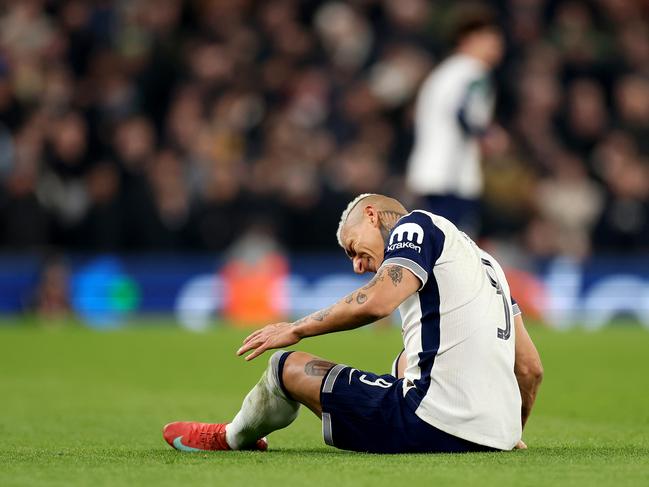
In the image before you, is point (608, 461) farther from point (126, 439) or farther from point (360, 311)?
point (126, 439)

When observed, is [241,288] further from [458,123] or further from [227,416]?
[227,416]

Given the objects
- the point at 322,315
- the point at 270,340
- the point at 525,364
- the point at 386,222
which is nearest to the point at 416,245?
the point at 386,222

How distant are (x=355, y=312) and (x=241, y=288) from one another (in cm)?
1267

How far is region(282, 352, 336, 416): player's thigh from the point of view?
5.49m

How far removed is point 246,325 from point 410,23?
554cm

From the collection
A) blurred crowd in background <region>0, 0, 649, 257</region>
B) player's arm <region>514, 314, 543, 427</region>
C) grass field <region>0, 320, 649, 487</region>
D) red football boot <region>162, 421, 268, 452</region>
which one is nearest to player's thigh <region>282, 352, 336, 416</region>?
grass field <region>0, 320, 649, 487</region>

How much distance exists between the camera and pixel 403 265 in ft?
16.9

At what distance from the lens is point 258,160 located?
18328 mm

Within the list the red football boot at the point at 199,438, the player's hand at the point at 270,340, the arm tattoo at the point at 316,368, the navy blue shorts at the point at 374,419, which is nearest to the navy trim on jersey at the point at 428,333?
the navy blue shorts at the point at 374,419

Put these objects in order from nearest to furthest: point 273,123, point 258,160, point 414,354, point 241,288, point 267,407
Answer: point 414,354
point 267,407
point 241,288
point 258,160
point 273,123

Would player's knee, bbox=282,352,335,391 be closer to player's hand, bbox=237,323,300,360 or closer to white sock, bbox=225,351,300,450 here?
white sock, bbox=225,351,300,450

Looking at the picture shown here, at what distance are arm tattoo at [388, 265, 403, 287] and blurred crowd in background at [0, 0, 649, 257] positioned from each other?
12398 mm

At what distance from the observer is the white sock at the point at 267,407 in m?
5.57

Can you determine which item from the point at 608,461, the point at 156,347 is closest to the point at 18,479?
the point at 608,461
